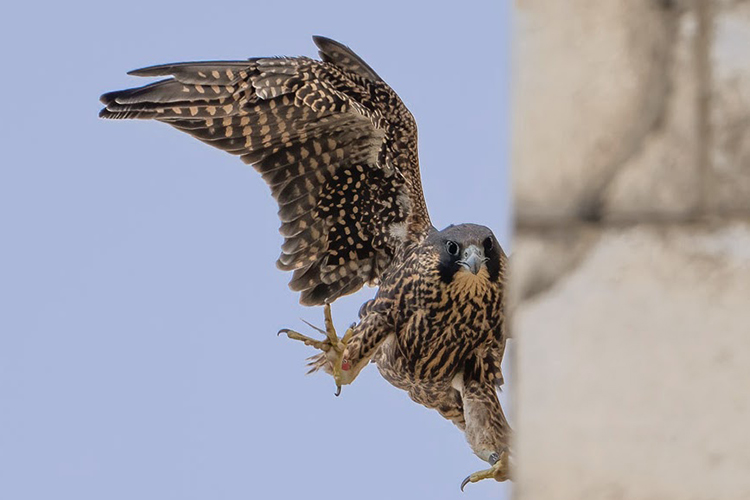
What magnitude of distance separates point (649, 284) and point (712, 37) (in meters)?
0.34

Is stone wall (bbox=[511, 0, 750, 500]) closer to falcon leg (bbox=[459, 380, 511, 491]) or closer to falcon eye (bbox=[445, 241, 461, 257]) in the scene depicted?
falcon leg (bbox=[459, 380, 511, 491])

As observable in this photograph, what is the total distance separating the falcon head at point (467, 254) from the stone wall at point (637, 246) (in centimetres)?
556

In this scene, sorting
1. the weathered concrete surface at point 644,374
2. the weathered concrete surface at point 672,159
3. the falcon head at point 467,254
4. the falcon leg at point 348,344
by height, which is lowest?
the falcon leg at point 348,344

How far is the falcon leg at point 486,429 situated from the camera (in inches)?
271

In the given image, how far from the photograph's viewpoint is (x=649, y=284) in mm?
1582

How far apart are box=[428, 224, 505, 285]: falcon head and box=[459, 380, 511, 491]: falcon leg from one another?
80 cm

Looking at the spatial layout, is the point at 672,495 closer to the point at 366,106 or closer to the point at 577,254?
the point at 577,254

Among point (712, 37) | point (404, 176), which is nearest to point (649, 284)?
point (712, 37)

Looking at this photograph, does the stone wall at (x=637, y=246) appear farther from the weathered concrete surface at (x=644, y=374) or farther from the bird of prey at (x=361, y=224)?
the bird of prey at (x=361, y=224)

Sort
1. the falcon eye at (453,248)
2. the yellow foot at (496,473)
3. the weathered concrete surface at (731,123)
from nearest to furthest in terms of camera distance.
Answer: the weathered concrete surface at (731,123) < the yellow foot at (496,473) < the falcon eye at (453,248)

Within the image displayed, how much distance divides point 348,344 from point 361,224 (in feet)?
3.99

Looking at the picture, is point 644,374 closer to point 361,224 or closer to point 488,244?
point 488,244

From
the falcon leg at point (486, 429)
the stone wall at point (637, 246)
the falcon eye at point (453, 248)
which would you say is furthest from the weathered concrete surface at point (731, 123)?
the falcon eye at point (453, 248)

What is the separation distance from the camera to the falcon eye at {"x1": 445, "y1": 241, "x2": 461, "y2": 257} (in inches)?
286
